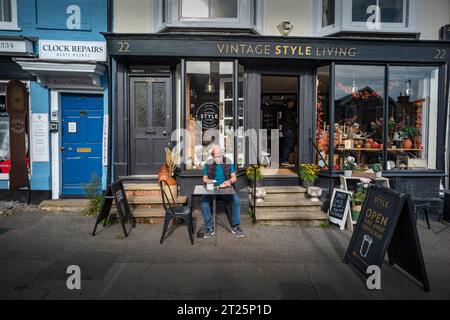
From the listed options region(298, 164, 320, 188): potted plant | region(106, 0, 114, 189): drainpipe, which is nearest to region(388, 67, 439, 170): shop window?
region(298, 164, 320, 188): potted plant

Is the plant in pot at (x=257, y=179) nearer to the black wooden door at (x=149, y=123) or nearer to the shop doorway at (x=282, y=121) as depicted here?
the shop doorway at (x=282, y=121)

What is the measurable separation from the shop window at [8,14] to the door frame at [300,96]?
216 inches

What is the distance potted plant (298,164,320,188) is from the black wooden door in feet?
10.2

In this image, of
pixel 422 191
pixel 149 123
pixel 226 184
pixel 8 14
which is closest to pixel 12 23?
pixel 8 14

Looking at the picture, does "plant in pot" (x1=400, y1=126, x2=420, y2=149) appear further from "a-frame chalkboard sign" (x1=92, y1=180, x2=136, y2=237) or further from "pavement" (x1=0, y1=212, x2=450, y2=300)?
"a-frame chalkboard sign" (x1=92, y1=180, x2=136, y2=237)

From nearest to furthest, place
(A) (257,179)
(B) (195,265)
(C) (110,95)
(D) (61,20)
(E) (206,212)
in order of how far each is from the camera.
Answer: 1. (B) (195,265)
2. (E) (206,212)
3. (A) (257,179)
4. (C) (110,95)
5. (D) (61,20)

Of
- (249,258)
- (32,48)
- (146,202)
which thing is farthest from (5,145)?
(249,258)

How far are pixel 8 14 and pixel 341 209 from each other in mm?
8614

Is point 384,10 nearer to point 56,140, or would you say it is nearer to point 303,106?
point 303,106

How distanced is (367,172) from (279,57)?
3.09 m

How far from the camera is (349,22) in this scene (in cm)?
755

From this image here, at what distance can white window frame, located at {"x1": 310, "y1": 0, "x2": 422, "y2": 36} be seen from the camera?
751 centimetres

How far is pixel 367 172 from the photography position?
7.10 m

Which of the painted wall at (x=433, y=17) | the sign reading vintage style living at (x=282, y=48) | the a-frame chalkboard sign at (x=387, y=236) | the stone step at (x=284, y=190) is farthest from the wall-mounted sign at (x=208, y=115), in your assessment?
the painted wall at (x=433, y=17)
